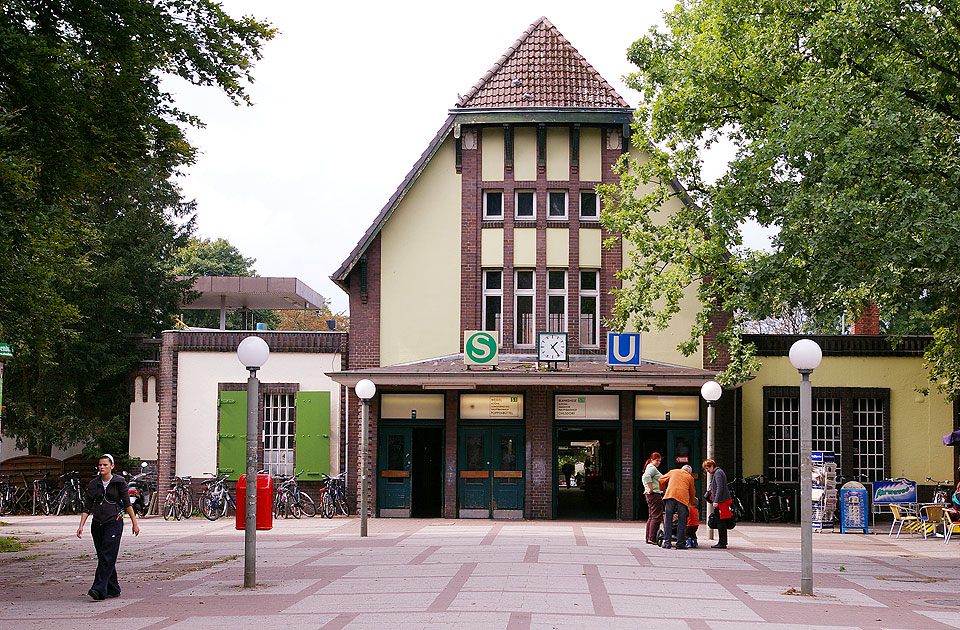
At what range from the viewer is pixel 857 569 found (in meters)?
16.4

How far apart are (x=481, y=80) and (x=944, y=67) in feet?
38.5

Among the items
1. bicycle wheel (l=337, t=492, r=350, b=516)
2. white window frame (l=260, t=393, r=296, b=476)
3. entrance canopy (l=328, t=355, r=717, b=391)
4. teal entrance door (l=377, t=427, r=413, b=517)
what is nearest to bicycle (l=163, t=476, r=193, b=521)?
white window frame (l=260, t=393, r=296, b=476)

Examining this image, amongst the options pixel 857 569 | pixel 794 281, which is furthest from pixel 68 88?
pixel 857 569

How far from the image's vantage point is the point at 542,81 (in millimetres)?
26766

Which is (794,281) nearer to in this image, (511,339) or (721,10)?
(721,10)

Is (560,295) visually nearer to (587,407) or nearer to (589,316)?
(589,316)

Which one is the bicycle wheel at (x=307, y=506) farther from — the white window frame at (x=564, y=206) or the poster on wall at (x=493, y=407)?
the white window frame at (x=564, y=206)

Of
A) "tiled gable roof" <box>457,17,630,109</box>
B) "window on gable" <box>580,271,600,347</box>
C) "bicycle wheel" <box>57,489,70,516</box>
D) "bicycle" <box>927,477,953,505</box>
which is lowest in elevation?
"bicycle wheel" <box>57,489,70,516</box>

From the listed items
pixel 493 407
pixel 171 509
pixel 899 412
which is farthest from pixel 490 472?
pixel 899 412

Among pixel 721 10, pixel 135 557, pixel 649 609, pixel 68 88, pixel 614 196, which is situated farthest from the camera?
pixel 614 196

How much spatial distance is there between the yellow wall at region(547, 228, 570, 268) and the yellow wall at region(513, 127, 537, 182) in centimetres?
144

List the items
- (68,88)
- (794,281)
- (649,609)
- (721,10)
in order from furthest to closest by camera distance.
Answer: (721,10) < (794,281) < (68,88) < (649,609)

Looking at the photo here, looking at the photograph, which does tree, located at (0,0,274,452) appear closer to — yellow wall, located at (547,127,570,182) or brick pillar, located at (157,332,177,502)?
brick pillar, located at (157,332,177,502)

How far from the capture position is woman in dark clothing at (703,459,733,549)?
746 inches
